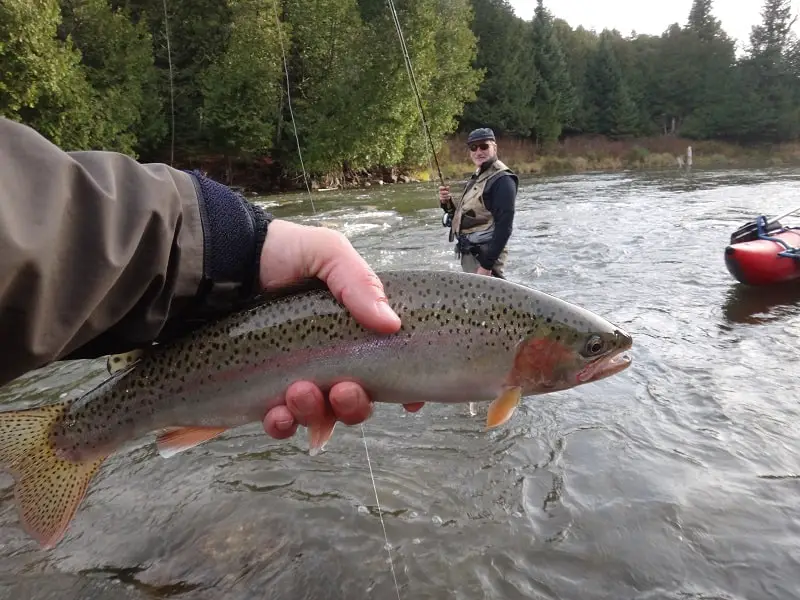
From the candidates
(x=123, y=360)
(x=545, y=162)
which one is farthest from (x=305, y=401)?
(x=545, y=162)

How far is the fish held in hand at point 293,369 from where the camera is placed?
244 centimetres

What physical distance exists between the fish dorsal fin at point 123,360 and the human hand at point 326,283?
62cm

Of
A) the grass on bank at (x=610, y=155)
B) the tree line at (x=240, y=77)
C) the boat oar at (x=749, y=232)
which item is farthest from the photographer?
the grass on bank at (x=610, y=155)

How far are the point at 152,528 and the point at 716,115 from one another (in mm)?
68680

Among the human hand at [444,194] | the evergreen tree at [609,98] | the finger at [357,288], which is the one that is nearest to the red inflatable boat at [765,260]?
the human hand at [444,194]

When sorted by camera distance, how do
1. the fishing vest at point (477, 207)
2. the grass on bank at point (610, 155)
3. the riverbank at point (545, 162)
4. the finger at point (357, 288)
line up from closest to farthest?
the finger at point (357, 288) < the fishing vest at point (477, 207) < the riverbank at point (545, 162) < the grass on bank at point (610, 155)

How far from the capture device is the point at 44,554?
3422mm

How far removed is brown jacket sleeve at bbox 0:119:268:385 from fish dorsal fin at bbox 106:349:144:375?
458 millimetres

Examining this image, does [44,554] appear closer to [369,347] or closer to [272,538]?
[272,538]

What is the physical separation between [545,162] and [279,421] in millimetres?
48732

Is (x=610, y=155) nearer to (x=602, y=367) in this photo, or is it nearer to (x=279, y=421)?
(x=602, y=367)

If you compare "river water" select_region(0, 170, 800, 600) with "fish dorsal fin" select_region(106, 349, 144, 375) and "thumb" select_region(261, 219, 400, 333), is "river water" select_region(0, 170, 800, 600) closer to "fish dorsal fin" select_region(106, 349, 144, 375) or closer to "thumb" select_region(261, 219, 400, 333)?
"fish dorsal fin" select_region(106, 349, 144, 375)

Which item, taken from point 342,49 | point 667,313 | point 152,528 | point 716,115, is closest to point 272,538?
point 152,528

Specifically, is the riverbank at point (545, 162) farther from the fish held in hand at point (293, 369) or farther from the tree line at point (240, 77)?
the fish held in hand at point (293, 369)
